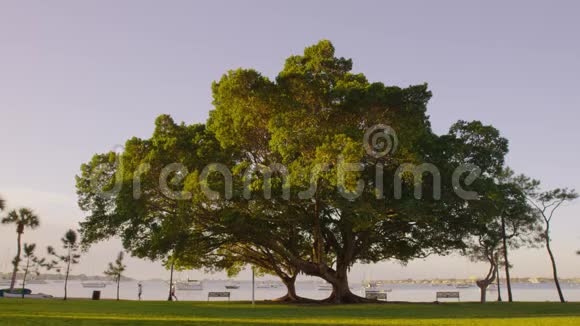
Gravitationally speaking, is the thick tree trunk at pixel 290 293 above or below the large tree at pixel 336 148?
below

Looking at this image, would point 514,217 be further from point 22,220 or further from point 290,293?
point 22,220

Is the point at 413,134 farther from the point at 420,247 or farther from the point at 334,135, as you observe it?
the point at 420,247

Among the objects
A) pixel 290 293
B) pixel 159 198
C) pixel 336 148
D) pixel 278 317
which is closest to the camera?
pixel 278 317

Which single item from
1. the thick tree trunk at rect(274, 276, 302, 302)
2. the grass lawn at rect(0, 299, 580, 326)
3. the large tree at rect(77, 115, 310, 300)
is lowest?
the grass lawn at rect(0, 299, 580, 326)

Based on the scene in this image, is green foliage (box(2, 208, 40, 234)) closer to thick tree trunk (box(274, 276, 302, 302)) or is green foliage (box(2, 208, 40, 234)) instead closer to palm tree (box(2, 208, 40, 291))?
palm tree (box(2, 208, 40, 291))

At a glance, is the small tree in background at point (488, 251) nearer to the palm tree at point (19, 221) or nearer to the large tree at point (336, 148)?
the large tree at point (336, 148)

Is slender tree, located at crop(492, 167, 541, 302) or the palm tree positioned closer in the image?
slender tree, located at crop(492, 167, 541, 302)

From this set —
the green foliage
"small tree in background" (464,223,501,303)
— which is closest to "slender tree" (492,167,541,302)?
"small tree in background" (464,223,501,303)

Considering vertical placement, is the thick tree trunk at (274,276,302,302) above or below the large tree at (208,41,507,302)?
below

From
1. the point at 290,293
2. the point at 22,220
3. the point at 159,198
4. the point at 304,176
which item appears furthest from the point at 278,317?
the point at 22,220

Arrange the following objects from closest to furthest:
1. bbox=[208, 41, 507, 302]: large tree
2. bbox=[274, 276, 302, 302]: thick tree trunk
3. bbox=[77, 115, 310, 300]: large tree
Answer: bbox=[208, 41, 507, 302]: large tree, bbox=[77, 115, 310, 300]: large tree, bbox=[274, 276, 302, 302]: thick tree trunk

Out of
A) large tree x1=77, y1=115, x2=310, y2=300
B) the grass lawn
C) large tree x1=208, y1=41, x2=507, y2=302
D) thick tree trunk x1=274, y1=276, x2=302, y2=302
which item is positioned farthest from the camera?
thick tree trunk x1=274, y1=276, x2=302, y2=302

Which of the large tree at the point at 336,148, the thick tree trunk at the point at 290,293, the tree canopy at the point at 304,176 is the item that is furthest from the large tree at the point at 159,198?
the thick tree trunk at the point at 290,293

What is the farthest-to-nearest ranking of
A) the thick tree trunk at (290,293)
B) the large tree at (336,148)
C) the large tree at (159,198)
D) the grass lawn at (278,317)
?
the thick tree trunk at (290,293) → the large tree at (159,198) → the large tree at (336,148) → the grass lawn at (278,317)
